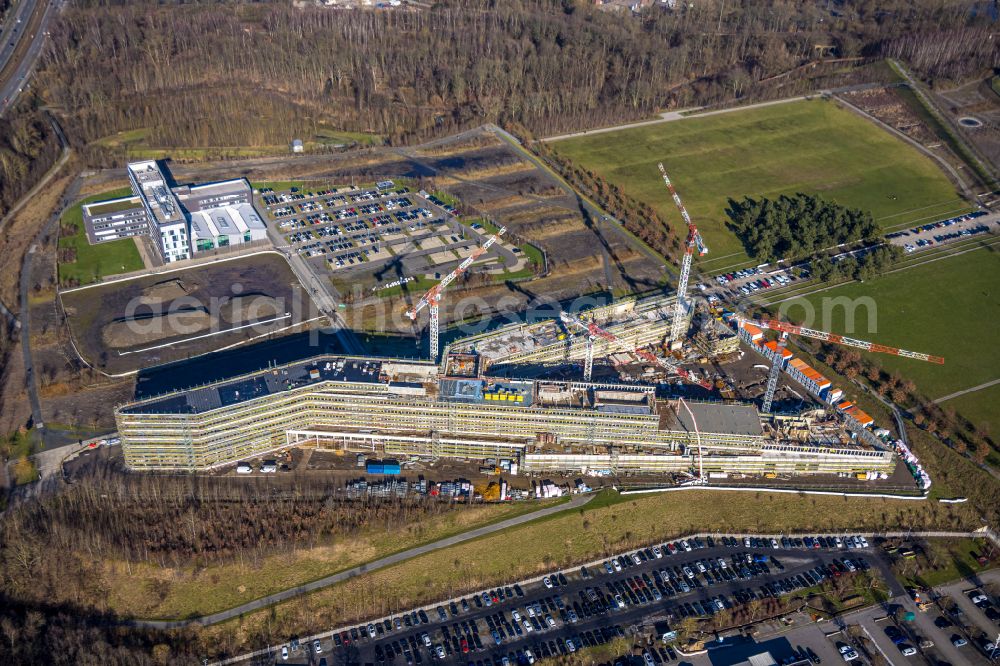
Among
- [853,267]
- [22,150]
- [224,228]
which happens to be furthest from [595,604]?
[22,150]

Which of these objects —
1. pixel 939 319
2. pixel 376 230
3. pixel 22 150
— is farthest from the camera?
pixel 22 150

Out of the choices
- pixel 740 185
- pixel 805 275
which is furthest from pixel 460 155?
pixel 805 275

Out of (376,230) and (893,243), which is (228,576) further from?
(893,243)

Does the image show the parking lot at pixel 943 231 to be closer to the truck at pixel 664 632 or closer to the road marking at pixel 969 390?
the road marking at pixel 969 390

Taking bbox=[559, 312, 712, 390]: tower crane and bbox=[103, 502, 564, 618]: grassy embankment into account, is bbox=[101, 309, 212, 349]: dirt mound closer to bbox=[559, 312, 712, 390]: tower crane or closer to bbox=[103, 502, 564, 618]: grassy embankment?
bbox=[103, 502, 564, 618]: grassy embankment

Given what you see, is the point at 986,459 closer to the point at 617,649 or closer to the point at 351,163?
the point at 617,649

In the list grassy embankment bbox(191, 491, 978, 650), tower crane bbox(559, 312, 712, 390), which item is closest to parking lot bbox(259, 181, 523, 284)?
tower crane bbox(559, 312, 712, 390)
